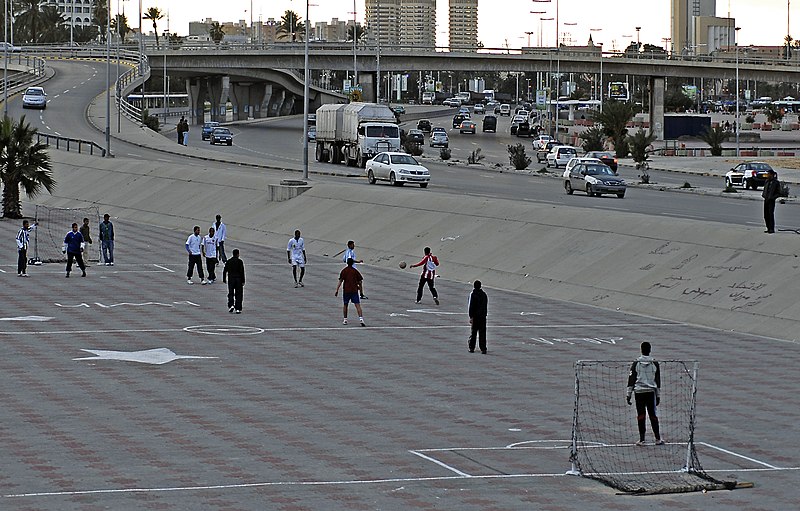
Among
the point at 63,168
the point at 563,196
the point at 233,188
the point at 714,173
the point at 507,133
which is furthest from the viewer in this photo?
the point at 507,133

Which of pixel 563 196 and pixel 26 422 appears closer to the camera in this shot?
pixel 26 422

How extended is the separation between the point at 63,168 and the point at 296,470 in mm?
52921

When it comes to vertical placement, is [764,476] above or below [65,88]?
below

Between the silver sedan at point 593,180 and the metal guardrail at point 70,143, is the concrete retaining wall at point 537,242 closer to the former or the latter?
the silver sedan at point 593,180

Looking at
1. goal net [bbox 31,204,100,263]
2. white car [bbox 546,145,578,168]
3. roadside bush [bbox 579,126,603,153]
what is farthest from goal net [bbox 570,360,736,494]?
roadside bush [bbox 579,126,603,153]

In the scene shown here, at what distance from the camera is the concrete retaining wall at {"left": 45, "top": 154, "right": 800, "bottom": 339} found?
1239 inches

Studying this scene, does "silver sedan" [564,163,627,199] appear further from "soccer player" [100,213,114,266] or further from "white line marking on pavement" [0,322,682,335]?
"white line marking on pavement" [0,322,682,335]

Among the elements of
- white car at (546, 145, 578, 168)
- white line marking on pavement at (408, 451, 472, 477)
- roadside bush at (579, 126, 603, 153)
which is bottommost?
white line marking on pavement at (408, 451, 472, 477)

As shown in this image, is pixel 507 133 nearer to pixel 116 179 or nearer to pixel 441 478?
pixel 116 179

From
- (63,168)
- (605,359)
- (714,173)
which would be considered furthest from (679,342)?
(714,173)

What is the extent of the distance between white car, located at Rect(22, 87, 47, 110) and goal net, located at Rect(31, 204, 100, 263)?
4057cm

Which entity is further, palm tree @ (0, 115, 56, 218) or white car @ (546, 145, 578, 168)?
white car @ (546, 145, 578, 168)

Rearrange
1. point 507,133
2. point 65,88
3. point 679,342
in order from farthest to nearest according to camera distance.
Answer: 1. point 507,133
2. point 65,88
3. point 679,342

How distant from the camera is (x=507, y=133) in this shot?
13838cm
